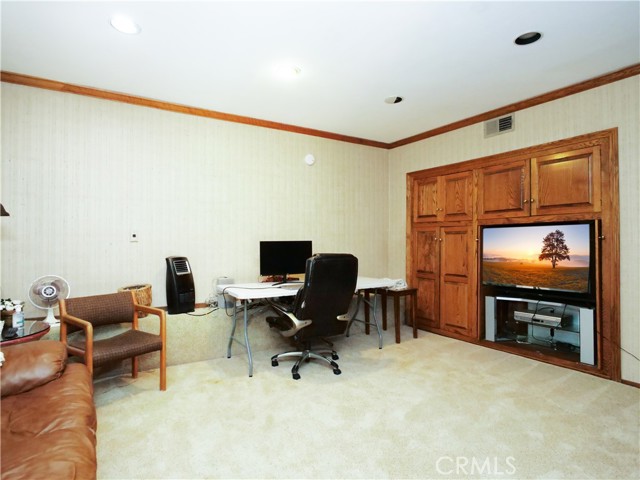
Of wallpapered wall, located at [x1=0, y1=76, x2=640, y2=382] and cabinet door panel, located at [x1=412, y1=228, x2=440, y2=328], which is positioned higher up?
wallpapered wall, located at [x1=0, y1=76, x2=640, y2=382]

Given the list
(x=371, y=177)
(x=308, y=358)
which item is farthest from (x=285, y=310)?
(x=371, y=177)

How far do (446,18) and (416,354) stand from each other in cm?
298

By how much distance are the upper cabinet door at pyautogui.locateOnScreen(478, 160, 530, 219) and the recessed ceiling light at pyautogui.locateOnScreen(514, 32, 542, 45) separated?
1.39m

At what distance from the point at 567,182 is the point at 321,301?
8.37ft

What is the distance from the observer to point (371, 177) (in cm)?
511

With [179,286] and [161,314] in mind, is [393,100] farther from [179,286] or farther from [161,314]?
[161,314]

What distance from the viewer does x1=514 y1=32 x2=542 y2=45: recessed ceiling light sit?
8.02 ft

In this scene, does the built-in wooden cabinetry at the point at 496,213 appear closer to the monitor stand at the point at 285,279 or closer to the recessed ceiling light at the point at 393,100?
the recessed ceiling light at the point at 393,100

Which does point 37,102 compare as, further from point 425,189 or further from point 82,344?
point 425,189

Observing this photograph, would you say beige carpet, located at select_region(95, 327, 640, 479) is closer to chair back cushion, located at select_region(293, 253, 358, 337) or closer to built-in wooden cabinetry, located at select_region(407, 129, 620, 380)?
chair back cushion, located at select_region(293, 253, 358, 337)

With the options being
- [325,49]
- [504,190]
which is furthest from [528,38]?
[504,190]

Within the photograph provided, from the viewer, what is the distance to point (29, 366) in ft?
6.11

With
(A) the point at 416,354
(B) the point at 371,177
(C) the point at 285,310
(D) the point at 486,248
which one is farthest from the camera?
(B) the point at 371,177

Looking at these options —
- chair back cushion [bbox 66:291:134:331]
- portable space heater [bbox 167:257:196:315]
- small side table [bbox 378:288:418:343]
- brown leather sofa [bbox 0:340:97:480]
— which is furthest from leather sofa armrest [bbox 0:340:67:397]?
small side table [bbox 378:288:418:343]
